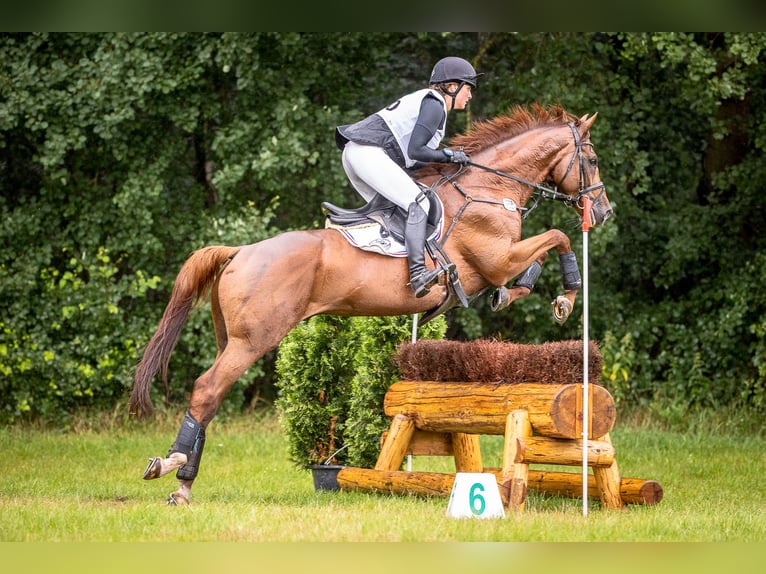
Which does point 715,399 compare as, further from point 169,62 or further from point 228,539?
point 228,539

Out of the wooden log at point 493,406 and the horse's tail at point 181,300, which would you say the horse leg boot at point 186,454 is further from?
the wooden log at point 493,406

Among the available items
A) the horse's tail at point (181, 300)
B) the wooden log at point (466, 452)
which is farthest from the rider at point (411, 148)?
the wooden log at point (466, 452)

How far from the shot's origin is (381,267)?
21.9 feet

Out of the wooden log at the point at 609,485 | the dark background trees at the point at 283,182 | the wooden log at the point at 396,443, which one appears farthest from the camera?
the dark background trees at the point at 283,182

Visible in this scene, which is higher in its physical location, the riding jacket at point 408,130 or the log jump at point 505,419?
the riding jacket at point 408,130

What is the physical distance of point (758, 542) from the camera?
5.59m

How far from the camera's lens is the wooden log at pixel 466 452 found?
25.5 feet

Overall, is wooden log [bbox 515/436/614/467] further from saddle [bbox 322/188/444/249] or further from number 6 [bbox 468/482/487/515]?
saddle [bbox 322/188/444/249]

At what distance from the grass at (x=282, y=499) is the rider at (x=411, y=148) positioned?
167cm

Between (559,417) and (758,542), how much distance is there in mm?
1358

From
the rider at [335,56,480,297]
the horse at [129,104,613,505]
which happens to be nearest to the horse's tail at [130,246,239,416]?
the horse at [129,104,613,505]

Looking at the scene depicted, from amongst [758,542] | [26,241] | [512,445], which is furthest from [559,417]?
[26,241]

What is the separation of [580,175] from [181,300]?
276 cm

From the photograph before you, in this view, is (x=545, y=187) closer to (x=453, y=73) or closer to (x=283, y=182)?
(x=453, y=73)
